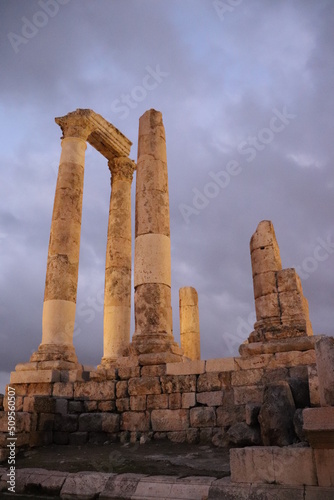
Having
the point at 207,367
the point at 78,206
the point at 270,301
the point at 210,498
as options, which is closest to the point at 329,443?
the point at 210,498

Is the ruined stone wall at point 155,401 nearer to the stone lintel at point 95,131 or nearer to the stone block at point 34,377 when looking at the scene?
the stone block at point 34,377

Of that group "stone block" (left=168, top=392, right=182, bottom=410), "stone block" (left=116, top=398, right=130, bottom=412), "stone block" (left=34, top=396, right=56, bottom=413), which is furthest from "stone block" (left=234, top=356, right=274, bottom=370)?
"stone block" (left=34, top=396, right=56, bottom=413)

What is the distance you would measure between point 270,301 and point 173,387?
3.90 metres

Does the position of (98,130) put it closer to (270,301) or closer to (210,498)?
(270,301)

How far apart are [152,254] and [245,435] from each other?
21.8 ft

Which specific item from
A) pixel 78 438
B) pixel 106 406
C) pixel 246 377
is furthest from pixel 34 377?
pixel 246 377

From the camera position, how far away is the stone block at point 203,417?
10016 mm

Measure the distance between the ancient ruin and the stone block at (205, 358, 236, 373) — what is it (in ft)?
0.09

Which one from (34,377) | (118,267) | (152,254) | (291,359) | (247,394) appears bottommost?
(247,394)

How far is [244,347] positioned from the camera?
1089 centimetres

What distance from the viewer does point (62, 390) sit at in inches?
483

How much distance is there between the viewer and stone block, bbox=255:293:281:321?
1229 cm

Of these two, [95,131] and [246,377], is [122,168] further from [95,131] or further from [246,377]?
[246,377]

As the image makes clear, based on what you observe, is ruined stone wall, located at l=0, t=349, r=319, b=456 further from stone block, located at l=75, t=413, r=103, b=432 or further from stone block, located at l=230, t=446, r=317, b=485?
stone block, located at l=230, t=446, r=317, b=485
